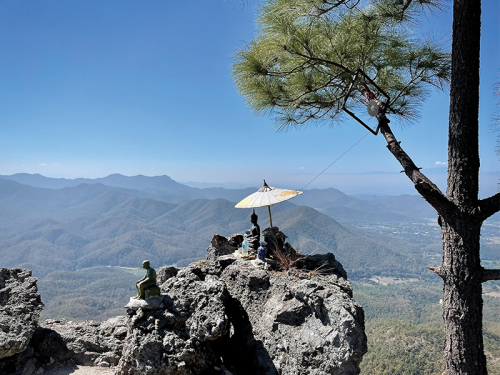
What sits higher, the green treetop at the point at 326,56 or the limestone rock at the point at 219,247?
the green treetop at the point at 326,56

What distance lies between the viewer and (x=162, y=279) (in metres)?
7.43

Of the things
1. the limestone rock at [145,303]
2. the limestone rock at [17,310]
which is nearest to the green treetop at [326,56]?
the limestone rock at [145,303]

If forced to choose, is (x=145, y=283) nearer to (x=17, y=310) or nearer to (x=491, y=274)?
(x=17, y=310)

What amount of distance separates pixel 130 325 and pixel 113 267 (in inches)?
7608

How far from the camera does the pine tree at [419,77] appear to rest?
14.4ft

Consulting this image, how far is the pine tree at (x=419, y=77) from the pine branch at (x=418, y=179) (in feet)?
0.05

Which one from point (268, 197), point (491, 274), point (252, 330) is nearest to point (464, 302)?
point (491, 274)

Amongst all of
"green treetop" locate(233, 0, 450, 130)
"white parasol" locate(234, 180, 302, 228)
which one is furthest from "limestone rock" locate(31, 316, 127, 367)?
"green treetop" locate(233, 0, 450, 130)

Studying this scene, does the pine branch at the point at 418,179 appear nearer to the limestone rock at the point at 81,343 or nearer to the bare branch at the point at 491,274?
the bare branch at the point at 491,274

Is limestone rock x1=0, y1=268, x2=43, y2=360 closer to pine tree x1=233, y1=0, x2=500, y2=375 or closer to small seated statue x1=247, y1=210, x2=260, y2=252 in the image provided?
small seated statue x1=247, y1=210, x2=260, y2=252

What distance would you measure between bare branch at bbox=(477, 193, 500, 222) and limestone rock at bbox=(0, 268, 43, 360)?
8472 millimetres

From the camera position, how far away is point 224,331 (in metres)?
4.74

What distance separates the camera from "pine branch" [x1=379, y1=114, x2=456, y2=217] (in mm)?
4461

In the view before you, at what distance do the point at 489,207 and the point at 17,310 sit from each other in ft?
29.4
